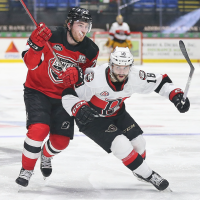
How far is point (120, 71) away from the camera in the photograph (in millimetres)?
2266

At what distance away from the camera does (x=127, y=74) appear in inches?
90.6

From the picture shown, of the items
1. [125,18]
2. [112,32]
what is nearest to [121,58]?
[112,32]

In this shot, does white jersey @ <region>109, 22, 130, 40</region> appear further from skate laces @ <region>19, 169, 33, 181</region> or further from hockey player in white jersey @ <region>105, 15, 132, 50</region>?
skate laces @ <region>19, 169, 33, 181</region>

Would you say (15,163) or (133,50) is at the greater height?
(15,163)

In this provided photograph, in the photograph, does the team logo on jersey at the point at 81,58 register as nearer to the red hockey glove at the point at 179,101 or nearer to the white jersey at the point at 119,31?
the red hockey glove at the point at 179,101

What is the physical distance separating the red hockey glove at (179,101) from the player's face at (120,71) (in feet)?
0.97

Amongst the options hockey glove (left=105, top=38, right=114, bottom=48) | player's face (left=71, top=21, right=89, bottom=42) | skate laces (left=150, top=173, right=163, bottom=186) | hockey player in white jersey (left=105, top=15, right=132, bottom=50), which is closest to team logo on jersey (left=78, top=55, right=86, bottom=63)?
player's face (left=71, top=21, right=89, bottom=42)

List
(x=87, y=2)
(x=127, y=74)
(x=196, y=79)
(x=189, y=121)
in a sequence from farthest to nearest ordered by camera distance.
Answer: (x=87, y=2) → (x=196, y=79) → (x=189, y=121) → (x=127, y=74)

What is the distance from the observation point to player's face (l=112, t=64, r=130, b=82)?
7.43 feet

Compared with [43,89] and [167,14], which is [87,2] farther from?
[43,89]

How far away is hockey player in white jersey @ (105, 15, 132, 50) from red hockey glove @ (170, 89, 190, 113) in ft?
27.1

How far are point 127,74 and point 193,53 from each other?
10.7 m

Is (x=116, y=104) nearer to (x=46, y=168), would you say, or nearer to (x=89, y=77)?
(x=89, y=77)

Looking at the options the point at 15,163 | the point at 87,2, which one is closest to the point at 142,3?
the point at 87,2
